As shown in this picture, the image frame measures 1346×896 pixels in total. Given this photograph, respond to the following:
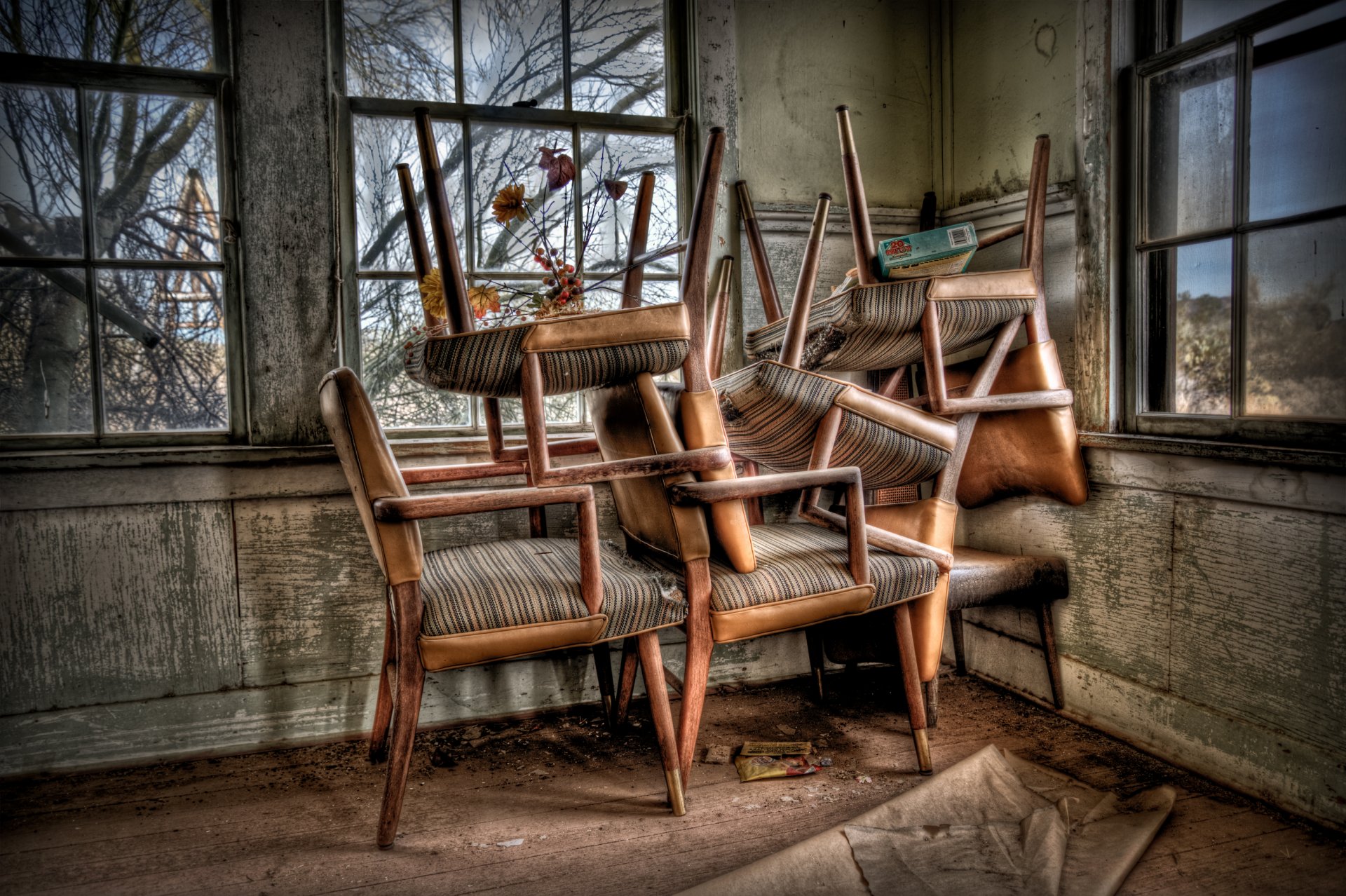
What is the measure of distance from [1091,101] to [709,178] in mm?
1362

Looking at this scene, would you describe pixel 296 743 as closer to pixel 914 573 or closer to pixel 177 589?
pixel 177 589

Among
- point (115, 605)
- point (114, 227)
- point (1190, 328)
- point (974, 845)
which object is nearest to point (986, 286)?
point (1190, 328)

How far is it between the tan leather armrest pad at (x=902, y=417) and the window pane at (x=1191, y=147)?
884 mm

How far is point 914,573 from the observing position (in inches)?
88.9

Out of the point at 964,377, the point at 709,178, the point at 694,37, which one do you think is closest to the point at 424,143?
the point at 709,178

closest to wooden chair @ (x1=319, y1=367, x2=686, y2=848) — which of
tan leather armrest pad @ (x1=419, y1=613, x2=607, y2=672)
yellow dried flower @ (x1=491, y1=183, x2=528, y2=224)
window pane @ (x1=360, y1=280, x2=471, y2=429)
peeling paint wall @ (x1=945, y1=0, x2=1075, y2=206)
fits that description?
tan leather armrest pad @ (x1=419, y1=613, x2=607, y2=672)

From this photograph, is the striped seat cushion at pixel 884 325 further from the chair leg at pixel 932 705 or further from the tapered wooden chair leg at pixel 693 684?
the chair leg at pixel 932 705

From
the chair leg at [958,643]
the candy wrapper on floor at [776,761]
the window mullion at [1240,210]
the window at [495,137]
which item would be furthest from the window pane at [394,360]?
the window mullion at [1240,210]

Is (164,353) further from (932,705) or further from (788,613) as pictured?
(932,705)

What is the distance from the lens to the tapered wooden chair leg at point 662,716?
2.07 m

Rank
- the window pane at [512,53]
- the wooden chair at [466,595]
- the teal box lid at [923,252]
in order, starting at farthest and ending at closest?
the window pane at [512,53]
the teal box lid at [923,252]
the wooden chair at [466,595]

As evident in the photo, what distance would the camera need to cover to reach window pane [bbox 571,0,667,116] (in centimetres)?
285

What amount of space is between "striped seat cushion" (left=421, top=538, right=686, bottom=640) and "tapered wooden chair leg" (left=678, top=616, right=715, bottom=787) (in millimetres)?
64

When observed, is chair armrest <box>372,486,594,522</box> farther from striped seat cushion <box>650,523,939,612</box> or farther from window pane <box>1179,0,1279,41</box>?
window pane <box>1179,0,1279,41</box>
